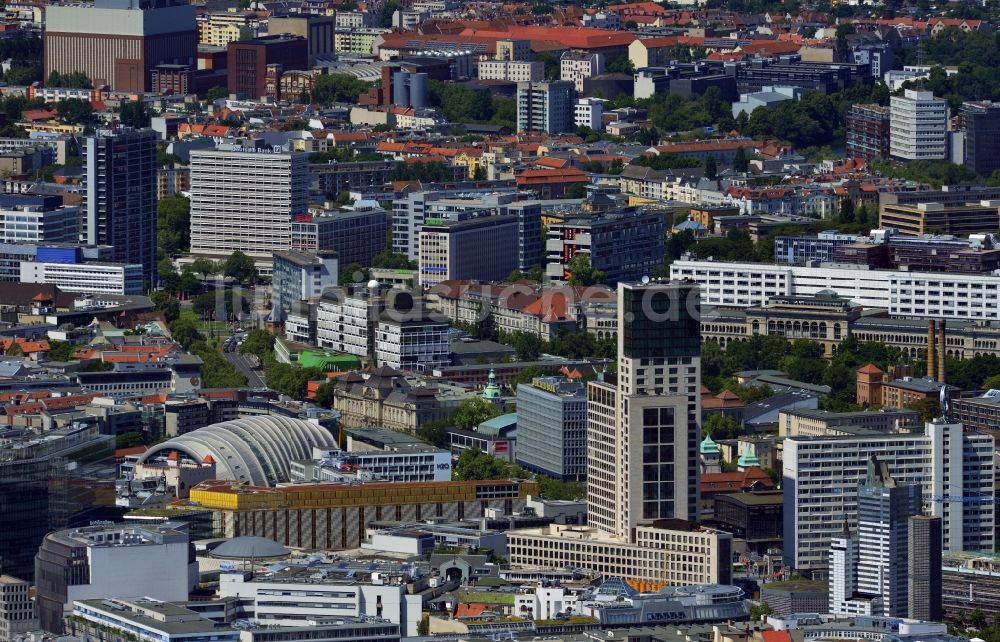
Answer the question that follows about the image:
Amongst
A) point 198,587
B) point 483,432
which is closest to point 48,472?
point 198,587

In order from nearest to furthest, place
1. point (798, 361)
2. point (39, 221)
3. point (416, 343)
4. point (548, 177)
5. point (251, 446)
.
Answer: point (251, 446)
point (798, 361)
point (416, 343)
point (39, 221)
point (548, 177)

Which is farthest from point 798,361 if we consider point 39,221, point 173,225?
point 173,225

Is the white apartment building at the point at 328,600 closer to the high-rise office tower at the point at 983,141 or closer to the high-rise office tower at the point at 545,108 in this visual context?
the high-rise office tower at the point at 983,141

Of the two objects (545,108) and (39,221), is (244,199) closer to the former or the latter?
(39,221)

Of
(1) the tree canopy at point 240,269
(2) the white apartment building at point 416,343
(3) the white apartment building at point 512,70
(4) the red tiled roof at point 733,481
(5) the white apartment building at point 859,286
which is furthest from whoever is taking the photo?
(3) the white apartment building at point 512,70

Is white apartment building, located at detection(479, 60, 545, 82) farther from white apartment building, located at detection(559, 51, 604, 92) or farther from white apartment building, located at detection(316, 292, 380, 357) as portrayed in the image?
white apartment building, located at detection(316, 292, 380, 357)

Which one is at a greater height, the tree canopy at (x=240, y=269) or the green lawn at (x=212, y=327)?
the tree canopy at (x=240, y=269)

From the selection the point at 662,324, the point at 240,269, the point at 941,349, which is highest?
the point at 662,324

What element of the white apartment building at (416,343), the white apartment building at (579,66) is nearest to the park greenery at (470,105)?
the white apartment building at (579,66)
